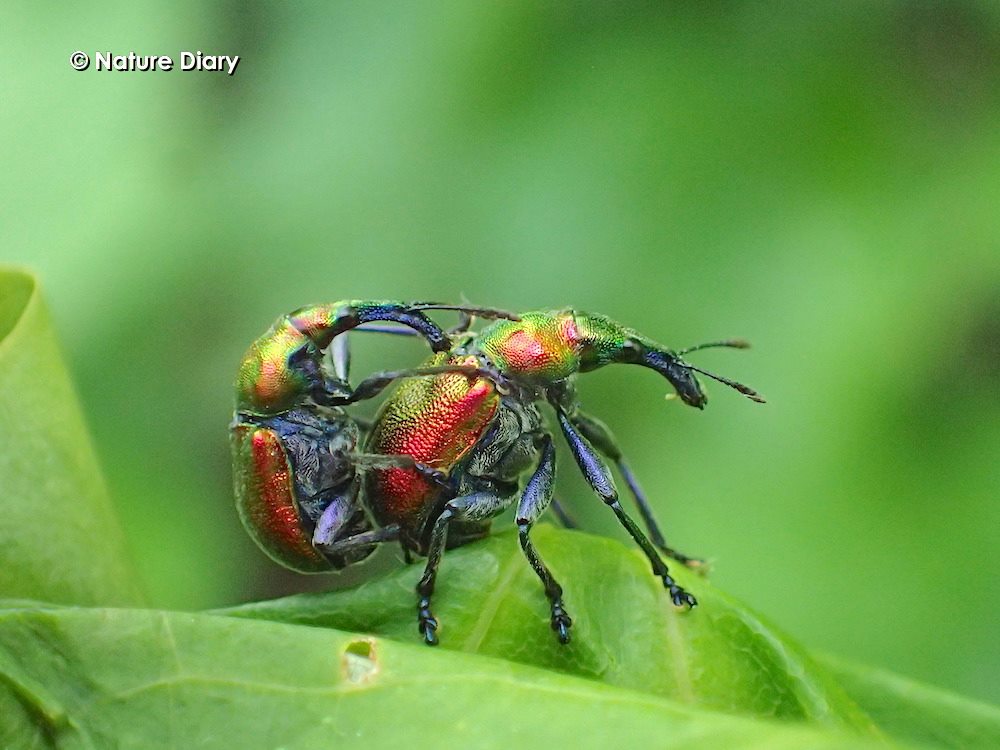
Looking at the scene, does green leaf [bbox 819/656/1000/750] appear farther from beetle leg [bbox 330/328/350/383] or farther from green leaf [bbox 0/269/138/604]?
green leaf [bbox 0/269/138/604]

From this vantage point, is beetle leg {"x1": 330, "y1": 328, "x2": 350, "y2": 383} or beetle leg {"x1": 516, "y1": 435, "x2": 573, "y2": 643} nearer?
beetle leg {"x1": 516, "y1": 435, "x2": 573, "y2": 643}

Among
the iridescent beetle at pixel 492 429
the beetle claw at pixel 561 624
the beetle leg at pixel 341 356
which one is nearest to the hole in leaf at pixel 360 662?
the beetle claw at pixel 561 624

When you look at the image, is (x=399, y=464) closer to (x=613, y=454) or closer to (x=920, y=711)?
(x=613, y=454)

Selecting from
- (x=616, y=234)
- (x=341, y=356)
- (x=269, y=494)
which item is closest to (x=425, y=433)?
(x=269, y=494)

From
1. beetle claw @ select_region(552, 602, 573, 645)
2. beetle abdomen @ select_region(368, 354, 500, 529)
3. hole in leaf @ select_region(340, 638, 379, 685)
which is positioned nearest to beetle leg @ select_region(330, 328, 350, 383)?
beetle abdomen @ select_region(368, 354, 500, 529)

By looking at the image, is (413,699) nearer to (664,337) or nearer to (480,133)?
(664,337)

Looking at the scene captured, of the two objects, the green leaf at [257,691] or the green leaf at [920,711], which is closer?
the green leaf at [257,691]

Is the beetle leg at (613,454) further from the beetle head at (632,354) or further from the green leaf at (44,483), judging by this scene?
the green leaf at (44,483)
